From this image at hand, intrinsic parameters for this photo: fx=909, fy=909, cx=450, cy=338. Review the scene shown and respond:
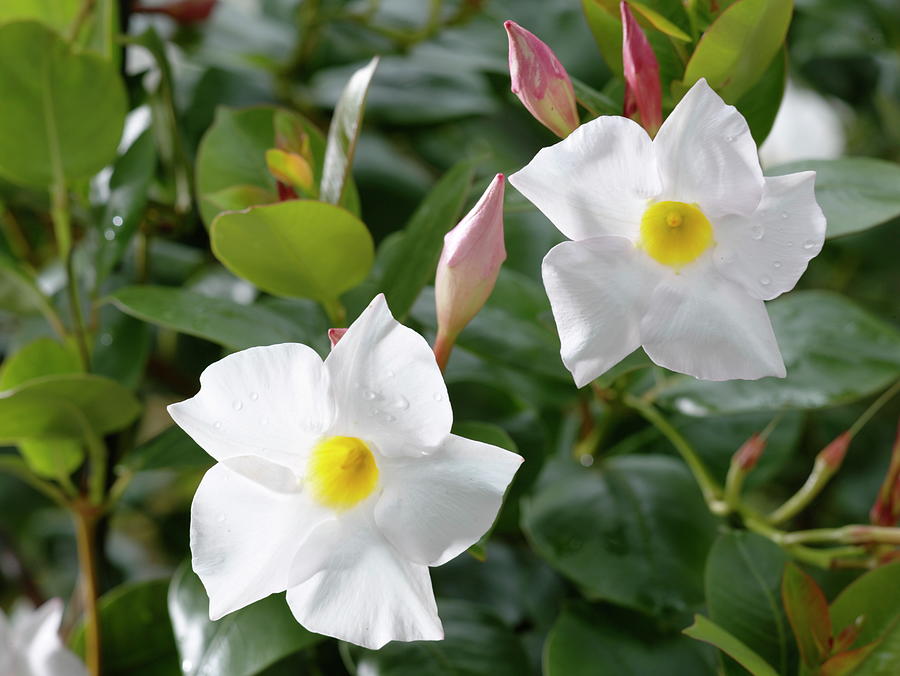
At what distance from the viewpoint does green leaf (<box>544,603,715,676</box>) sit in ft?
1.76

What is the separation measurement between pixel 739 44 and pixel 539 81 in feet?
0.34

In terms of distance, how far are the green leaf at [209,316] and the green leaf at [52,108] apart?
0.38 feet

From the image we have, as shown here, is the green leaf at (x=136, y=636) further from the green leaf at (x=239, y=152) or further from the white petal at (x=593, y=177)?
the white petal at (x=593, y=177)

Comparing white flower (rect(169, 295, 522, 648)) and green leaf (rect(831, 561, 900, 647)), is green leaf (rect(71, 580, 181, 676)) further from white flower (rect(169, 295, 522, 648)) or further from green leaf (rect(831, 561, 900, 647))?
green leaf (rect(831, 561, 900, 647))

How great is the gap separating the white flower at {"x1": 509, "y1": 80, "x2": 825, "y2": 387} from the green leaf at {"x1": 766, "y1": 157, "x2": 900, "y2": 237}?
10cm

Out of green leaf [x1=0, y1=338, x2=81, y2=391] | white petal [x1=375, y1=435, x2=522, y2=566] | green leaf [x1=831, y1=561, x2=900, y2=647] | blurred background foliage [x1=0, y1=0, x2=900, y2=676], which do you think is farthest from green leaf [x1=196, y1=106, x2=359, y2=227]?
green leaf [x1=831, y1=561, x2=900, y2=647]

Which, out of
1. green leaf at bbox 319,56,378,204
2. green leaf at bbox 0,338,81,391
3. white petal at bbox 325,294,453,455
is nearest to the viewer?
white petal at bbox 325,294,453,455

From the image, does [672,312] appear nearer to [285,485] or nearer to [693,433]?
[285,485]

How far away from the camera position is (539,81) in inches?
15.9

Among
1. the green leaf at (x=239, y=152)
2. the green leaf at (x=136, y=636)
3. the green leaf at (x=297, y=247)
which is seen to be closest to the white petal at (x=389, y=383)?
the green leaf at (x=297, y=247)

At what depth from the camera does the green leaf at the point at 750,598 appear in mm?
493

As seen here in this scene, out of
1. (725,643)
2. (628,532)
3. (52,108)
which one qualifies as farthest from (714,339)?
(52,108)

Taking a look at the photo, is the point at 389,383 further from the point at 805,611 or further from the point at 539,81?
the point at 805,611

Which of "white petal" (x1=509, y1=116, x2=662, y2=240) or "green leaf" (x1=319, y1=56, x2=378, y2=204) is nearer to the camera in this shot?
"white petal" (x1=509, y1=116, x2=662, y2=240)
